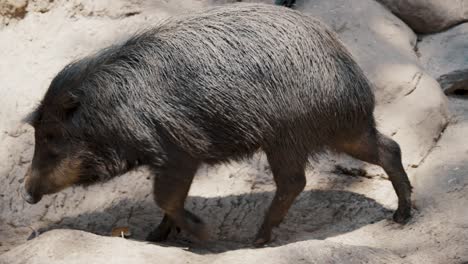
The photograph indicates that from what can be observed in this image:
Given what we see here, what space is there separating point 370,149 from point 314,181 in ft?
2.27

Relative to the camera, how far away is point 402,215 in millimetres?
5004

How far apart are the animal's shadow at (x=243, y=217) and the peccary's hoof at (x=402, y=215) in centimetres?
14

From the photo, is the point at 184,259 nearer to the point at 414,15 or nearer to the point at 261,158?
the point at 261,158

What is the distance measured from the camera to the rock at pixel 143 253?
420 cm

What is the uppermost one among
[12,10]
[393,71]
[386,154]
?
[12,10]

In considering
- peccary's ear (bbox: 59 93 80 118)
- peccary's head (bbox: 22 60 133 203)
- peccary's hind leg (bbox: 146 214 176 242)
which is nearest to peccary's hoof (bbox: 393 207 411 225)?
peccary's hind leg (bbox: 146 214 176 242)

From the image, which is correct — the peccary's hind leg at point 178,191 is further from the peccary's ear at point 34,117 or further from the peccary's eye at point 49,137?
the peccary's ear at point 34,117

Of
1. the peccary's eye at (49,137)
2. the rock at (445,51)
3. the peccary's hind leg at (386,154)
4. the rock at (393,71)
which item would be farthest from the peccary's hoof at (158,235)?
the rock at (445,51)

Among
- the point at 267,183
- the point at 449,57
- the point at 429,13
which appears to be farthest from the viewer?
the point at 429,13

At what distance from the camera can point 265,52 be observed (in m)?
4.72

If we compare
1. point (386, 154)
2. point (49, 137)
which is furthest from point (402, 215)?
point (49, 137)

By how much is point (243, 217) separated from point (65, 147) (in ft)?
4.51

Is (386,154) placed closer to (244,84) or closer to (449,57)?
(244,84)

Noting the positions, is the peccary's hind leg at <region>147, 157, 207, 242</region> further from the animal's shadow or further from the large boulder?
the large boulder
